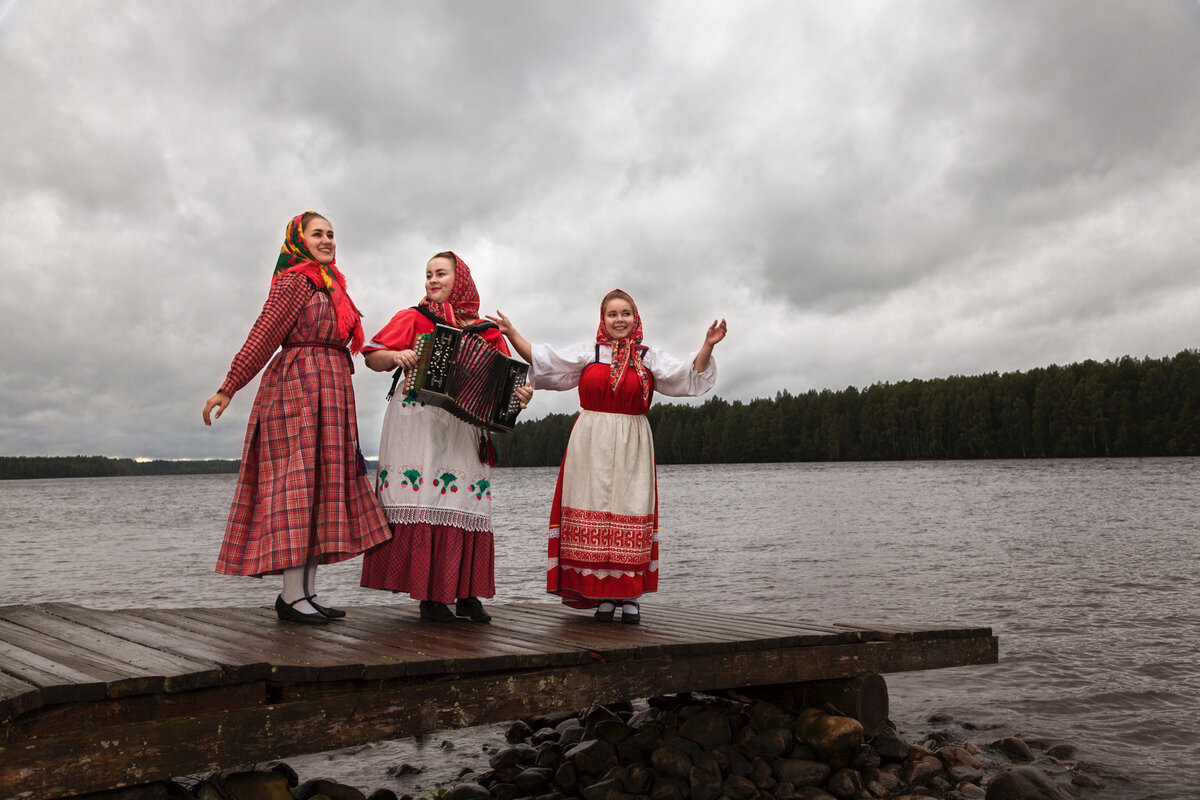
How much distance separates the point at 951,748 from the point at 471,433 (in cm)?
437

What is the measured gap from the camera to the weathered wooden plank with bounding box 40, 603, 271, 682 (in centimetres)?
387

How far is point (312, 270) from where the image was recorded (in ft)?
16.6

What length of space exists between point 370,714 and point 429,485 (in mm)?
1344

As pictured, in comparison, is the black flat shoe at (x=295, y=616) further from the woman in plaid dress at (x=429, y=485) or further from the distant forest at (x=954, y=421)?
the distant forest at (x=954, y=421)

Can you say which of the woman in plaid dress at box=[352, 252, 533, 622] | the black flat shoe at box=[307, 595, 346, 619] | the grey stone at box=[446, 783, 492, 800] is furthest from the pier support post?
the black flat shoe at box=[307, 595, 346, 619]

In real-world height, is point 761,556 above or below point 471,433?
below

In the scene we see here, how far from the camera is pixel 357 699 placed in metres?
4.21

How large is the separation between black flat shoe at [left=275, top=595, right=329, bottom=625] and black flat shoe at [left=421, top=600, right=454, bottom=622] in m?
0.61

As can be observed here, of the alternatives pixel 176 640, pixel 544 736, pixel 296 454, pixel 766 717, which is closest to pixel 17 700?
pixel 176 640

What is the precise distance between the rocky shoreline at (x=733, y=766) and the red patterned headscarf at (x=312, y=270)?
8.78ft

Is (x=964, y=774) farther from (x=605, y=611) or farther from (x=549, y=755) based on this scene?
(x=549, y=755)

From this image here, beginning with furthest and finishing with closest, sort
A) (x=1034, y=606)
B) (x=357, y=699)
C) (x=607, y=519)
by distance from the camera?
1. (x=1034, y=606)
2. (x=607, y=519)
3. (x=357, y=699)

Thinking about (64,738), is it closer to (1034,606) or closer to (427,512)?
(427,512)

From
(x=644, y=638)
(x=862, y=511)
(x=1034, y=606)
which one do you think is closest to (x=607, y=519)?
(x=644, y=638)
